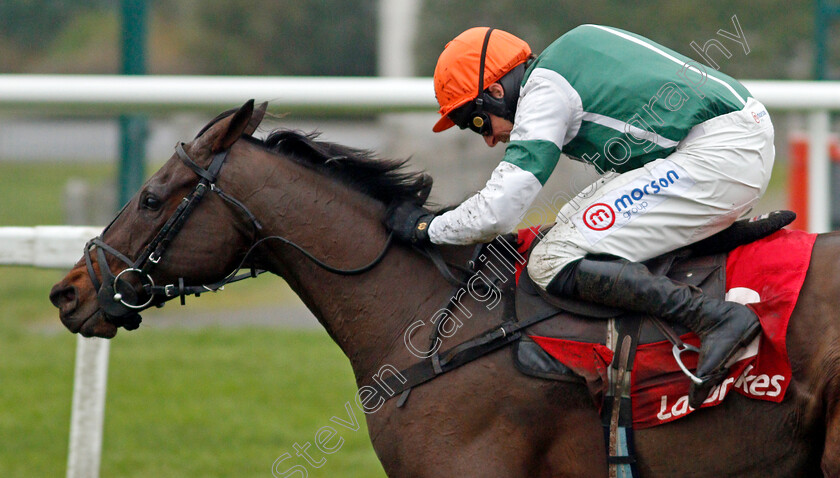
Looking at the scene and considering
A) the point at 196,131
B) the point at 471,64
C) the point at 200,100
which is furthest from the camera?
the point at 196,131

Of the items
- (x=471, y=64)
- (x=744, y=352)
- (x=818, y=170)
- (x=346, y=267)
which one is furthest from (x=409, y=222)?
(x=818, y=170)

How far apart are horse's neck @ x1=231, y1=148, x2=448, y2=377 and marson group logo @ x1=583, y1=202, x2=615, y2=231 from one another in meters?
0.55

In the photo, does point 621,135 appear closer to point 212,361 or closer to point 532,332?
point 532,332

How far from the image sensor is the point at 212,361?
663 cm

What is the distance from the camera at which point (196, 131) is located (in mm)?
8734

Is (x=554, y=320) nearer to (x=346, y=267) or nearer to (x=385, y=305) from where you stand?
(x=385, y=305)

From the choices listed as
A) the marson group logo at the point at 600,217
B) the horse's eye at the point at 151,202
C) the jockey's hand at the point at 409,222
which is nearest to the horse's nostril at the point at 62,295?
the horse's eye at the point at 151,202

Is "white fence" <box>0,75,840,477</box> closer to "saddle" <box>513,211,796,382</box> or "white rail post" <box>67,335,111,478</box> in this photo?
"white rail post" <box>67,335,111,478</box>

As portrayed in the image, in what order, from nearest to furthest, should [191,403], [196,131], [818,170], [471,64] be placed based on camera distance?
[471,64]
[818,170]
[191,403]
[196,131]

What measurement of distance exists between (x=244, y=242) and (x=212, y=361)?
3.88 metres

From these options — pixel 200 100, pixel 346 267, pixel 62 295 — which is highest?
pixel 346 267

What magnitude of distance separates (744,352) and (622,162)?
72cm

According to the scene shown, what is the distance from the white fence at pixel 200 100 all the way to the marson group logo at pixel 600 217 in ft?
5.36

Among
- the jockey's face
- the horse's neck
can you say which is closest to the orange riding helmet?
the jockey's face
